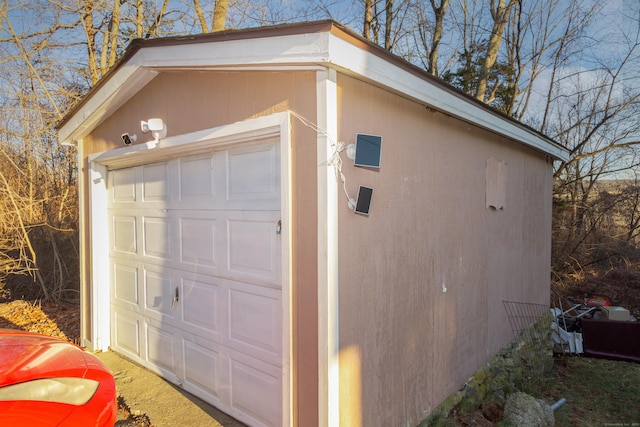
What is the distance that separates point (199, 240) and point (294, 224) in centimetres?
131

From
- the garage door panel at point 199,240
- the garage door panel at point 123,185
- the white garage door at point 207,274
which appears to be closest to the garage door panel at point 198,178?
the white garage door at point 207,274

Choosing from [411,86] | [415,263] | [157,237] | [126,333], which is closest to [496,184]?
[415,263]

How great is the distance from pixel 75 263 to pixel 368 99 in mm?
7881

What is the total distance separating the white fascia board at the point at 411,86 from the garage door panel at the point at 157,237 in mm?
2412

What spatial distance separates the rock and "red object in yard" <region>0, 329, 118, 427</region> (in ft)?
10.7

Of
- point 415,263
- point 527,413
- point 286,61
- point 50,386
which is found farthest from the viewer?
point 527,413

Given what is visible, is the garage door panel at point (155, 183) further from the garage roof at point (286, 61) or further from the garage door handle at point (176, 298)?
the garage door handle at point (176, 298)

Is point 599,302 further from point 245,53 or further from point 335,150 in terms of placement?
point 245,53

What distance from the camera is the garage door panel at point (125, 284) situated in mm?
4230

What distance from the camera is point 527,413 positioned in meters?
3.45

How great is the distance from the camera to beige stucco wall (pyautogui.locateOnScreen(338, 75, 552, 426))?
2.48 metres

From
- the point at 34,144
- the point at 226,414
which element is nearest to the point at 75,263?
the point at 34,144

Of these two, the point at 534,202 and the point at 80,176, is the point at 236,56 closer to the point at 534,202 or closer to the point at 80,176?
the point at 80,176

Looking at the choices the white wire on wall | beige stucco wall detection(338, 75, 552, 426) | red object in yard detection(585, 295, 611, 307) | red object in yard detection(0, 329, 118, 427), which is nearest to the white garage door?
the white wire on wall
